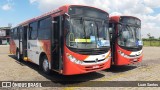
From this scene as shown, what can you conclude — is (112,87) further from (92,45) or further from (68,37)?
(68,37)

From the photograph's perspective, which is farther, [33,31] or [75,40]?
[33,31]

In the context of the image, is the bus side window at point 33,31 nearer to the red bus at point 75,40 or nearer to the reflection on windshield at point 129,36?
the red bus at point 75,40

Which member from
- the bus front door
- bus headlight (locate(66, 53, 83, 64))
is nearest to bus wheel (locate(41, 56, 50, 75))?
the bus front door

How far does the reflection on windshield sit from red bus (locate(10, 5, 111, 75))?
1.62 meters

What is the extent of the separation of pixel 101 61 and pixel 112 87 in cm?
152

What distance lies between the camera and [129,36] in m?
12.0

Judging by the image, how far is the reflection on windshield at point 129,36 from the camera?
11.6 meters

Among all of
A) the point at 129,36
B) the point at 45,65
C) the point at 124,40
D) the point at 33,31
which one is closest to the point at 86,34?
the point at 45,65

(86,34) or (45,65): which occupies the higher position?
(86,34)

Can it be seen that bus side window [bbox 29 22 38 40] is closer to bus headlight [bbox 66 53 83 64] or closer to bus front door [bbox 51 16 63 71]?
bus front door [bbox 51 16 63 71]

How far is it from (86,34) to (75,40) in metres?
0.60

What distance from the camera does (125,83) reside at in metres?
9.14

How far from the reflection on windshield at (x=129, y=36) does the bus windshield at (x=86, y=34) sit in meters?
1.77

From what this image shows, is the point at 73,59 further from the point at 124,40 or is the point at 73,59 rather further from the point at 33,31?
the point at 33,31
